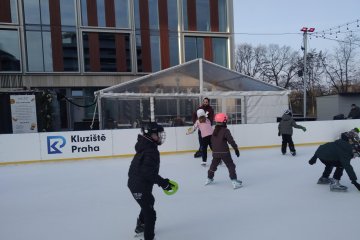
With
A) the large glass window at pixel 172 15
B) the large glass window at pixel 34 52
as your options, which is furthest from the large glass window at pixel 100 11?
the large glass window at pixel 172 15

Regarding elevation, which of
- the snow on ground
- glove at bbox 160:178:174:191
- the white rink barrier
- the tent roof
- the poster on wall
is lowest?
the snow on ground

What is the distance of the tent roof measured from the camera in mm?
11227

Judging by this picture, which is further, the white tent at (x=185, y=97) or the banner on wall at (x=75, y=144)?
the white tent at (x=185, y=97)

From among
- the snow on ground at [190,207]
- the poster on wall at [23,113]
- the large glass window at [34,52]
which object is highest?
the large glass window at [34,52]

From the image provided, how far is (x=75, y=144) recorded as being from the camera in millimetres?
8094

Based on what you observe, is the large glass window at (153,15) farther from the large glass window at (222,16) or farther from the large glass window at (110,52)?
the large glass window at (222,16)

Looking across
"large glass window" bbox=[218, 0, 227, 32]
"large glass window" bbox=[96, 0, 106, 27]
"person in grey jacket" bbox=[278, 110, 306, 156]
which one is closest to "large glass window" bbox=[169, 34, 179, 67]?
"large glass window" bbox=[218, 0, 227, 32]

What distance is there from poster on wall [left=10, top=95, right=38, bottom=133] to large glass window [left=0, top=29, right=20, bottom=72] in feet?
25.9

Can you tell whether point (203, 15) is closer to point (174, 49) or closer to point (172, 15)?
point (172, 15)

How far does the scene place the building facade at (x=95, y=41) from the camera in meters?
17.3

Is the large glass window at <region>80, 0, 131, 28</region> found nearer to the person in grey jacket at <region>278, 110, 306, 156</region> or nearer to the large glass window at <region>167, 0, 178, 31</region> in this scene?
the large glass window at <region>167, 0, 178, 31</region>

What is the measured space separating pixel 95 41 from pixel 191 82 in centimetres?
926

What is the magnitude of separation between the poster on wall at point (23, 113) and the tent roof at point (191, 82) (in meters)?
2.61

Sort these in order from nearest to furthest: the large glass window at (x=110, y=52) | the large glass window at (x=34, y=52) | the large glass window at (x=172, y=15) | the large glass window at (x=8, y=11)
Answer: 1. the large glass window at (x=8, y=11)
2. the large glass window at (x=34, y=52)
3. the large glass window at (x=110, y=52)
4. the large glass window at (x=172, y=15)
